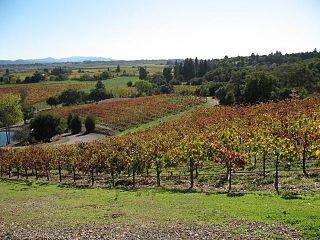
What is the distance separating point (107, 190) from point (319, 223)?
21.8 metres

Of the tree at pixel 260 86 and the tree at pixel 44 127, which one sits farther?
the tree at pixel 260 86

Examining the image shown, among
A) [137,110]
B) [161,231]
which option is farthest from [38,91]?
[161,231]

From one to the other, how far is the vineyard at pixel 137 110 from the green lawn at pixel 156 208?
56903 mm

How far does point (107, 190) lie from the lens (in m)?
34.9

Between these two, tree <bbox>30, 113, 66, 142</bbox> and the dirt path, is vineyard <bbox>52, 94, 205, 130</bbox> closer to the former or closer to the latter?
tree <bbox>30, 113, 66, 142</bbox>

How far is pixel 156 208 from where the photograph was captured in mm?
25078

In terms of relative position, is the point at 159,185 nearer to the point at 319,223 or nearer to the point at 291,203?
the point at 291,203

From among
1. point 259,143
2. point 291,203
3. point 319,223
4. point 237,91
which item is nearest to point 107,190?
point 259,143

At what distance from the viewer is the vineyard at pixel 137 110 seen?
9303 cm

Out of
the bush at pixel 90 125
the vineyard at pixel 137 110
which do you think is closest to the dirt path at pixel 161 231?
the bush at pixel 90 125

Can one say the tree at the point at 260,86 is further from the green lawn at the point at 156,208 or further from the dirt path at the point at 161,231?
the dirt path at the point at 161,231

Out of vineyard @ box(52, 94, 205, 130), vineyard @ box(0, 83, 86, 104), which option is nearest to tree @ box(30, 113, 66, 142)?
vineyard @ box(52, 94, 205, 130)

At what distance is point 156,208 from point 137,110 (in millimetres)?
78106

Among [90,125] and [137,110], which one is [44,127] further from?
[137,110]
